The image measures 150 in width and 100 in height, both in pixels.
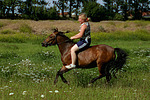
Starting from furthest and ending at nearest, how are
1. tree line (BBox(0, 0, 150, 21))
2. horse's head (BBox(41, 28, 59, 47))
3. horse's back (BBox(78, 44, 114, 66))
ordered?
tree line (BBox(0, 0, 150, 21)) < horse's head (BBox(41, 28, 59, 47)) < horse's back (BBox(78, 44, 114, 66))

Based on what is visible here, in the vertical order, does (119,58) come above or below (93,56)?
below

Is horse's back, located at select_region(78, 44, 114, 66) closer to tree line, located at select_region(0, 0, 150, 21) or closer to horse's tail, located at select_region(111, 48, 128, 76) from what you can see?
horse's tail, located at select_region(111, 48, 128, 76)

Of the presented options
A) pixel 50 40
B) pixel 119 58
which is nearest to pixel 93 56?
pixel 119 58

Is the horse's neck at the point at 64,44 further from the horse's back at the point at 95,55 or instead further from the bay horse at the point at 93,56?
the horse's back at the point at 95,55

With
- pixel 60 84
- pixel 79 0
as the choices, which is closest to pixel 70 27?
pixel 60 84

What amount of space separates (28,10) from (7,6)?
5767 millimetres

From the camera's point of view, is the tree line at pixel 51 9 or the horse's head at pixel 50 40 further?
the tree line at pixel 51 9

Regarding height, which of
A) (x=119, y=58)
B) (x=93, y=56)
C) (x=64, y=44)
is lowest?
(x=119, y=58)

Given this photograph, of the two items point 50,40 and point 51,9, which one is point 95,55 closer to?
point 50,40

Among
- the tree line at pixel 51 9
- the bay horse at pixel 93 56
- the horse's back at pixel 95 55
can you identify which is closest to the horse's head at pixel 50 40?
the bay horse at pixel 93 56

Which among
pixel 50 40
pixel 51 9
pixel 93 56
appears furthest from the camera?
pixel 51 9

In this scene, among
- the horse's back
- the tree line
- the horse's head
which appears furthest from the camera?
the tree line

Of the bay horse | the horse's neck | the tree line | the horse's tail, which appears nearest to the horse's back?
the bay horse

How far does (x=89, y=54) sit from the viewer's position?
6.93 metres
